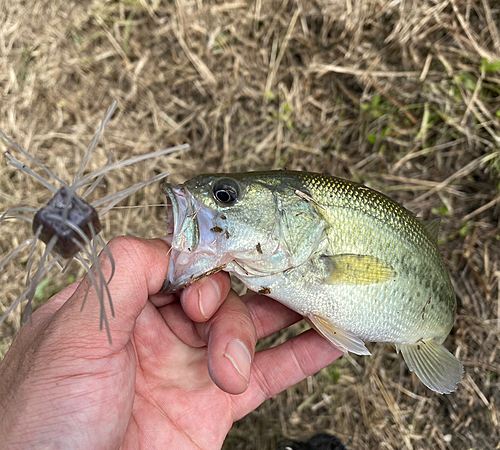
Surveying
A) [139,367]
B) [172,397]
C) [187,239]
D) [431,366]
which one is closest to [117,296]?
[187,239]

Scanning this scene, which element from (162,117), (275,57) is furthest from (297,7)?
(162,117)

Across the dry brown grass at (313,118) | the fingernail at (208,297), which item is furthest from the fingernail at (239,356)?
the dry brown grass at (313,118)

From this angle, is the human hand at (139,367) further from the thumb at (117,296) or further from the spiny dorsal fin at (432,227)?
the spiny dorsal fin at (432,227)

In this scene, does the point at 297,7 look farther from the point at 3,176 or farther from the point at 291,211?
the point at 3,176

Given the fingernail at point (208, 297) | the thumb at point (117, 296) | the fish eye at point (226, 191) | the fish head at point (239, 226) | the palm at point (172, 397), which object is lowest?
the palm at point (172, 397)

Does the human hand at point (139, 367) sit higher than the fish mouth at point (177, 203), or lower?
lower

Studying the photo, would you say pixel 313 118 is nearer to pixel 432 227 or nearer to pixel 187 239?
pixel 432 227

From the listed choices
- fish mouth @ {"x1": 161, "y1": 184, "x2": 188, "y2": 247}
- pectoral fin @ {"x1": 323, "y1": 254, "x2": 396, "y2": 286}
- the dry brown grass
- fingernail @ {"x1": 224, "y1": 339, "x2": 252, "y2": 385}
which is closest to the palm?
fingernail @ {"x1": 224, "y1": 339, "x2": 252, "y2": 385}
